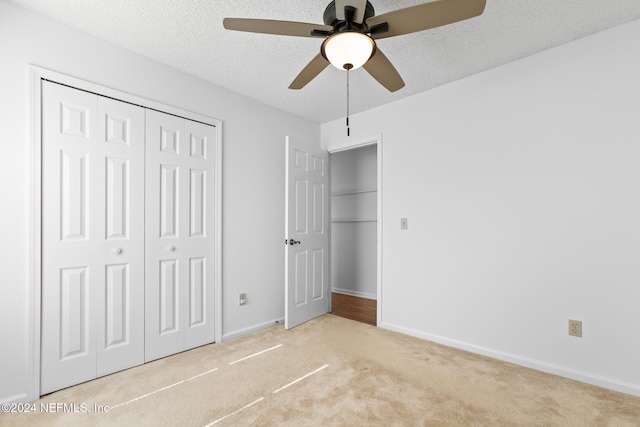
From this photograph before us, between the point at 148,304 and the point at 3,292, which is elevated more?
the point at 3,292

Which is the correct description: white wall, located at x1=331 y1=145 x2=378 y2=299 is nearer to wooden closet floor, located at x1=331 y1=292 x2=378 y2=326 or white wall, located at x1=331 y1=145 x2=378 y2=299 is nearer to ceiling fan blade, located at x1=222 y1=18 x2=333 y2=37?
wooden closet floor, located at x1=331 y1=292 x2=378 y2=326

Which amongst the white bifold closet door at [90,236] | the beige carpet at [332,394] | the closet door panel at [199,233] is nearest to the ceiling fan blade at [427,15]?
the closet door panel at [199,233]

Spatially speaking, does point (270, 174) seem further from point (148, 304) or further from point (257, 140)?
point (148, 304)

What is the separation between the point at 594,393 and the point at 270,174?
10.4 feet

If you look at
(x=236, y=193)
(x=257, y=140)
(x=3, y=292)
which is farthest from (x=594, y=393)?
(x=3, y=292)

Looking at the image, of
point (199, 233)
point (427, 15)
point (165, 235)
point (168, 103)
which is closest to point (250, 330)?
point (199, 233)

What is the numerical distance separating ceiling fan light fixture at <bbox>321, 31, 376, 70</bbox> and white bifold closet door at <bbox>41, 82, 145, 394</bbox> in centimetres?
166

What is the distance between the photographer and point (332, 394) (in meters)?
1.94

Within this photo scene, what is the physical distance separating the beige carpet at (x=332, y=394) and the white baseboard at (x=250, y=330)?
0.78ft

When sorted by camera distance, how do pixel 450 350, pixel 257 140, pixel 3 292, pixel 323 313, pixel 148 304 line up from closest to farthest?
1. pixel 3 292
2. pixel 148 304
3. pixel 450 350
4. pixel 257 140
5. pixel 323 313

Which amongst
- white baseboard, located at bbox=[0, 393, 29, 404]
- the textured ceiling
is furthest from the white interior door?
white baseboard, located at bbox=[0, 393, 29, 404]

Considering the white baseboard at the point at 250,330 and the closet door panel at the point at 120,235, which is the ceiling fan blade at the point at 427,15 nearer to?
the closet door panel at the point at 120,235

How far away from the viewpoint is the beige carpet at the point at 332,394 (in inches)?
66.7

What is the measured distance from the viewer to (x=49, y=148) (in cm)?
195
